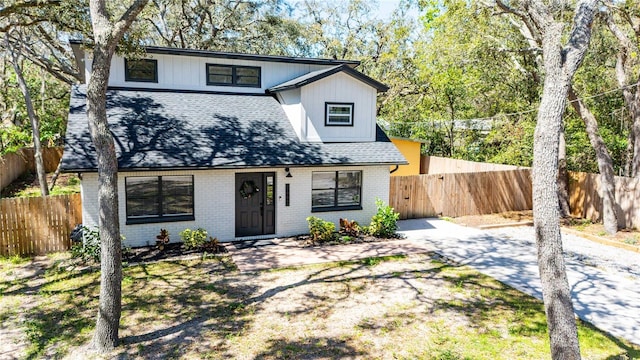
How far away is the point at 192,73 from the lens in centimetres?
→ 1672

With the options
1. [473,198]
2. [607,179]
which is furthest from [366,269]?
[607,179]

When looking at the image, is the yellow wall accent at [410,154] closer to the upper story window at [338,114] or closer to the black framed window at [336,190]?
the upper story window at [338,114]

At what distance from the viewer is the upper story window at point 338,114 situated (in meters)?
15.7

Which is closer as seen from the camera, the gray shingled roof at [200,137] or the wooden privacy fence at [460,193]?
the gray shingled roof at [200,137]

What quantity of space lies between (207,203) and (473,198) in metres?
A: 11.4

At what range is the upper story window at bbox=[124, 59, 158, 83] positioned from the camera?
52.0ft

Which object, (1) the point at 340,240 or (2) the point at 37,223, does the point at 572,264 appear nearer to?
(1) the point at 340,240

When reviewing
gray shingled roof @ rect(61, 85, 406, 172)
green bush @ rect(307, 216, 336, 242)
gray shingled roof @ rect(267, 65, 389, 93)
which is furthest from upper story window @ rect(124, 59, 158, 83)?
green bush @ rect(307, 216, 336, 242)

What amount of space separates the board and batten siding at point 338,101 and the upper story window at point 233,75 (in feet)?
10.8

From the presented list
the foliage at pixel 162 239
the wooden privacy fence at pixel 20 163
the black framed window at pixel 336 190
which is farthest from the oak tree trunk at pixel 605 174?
the wooden privacy fence at pixel 20 163

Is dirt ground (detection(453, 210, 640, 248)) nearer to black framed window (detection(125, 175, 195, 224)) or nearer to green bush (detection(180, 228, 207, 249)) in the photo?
green bush (detection(180, 228, 207, 249))

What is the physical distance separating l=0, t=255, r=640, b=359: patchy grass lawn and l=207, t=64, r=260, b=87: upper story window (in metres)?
7.97

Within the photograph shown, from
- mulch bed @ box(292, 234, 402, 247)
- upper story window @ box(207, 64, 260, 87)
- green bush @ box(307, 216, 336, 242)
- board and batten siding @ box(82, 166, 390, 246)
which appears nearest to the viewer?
board and batten siding @ box(82, 166, 390, 246)

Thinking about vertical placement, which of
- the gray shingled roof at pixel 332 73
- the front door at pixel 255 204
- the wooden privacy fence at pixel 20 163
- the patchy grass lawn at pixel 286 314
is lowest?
the patchy grass lawn at pixel 286 314
